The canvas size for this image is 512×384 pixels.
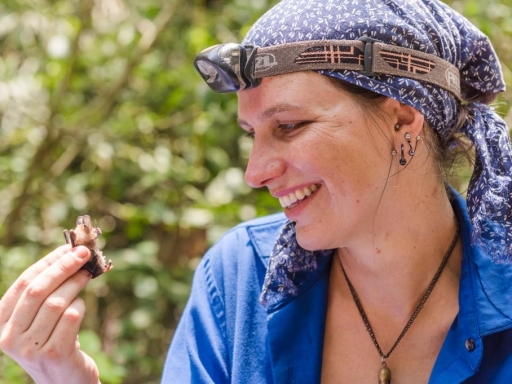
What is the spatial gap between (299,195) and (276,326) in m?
0.36

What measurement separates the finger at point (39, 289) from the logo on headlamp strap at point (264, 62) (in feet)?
1.82

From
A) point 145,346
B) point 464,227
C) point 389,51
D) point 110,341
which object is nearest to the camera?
point 389,51

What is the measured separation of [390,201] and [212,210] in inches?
46.5

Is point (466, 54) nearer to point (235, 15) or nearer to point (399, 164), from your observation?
point (399, 164)

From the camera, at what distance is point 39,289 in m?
1.49

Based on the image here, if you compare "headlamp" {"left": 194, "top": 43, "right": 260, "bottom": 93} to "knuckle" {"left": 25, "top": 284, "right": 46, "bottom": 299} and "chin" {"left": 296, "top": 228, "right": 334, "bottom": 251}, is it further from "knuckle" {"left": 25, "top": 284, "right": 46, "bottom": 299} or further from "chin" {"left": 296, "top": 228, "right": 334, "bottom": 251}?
"knuckle" {"left": 25, "top": 284, "right": 46, "bottom": 299}

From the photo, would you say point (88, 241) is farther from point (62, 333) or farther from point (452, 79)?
point (452, 79)

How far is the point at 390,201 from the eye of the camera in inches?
67.8

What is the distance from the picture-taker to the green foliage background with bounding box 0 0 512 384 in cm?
297

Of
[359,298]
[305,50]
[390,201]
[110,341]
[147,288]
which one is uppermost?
[305,50]

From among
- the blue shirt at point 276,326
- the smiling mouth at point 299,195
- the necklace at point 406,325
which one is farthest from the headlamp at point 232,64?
the necklace at point 406,325

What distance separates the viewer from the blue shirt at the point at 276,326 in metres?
1.67

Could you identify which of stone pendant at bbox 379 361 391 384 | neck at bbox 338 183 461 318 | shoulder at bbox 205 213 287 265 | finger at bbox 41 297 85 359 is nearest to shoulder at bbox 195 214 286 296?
shoulder at bbox 205 213 287 265

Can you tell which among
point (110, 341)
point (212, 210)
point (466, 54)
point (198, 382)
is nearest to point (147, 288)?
point (212, 210)
